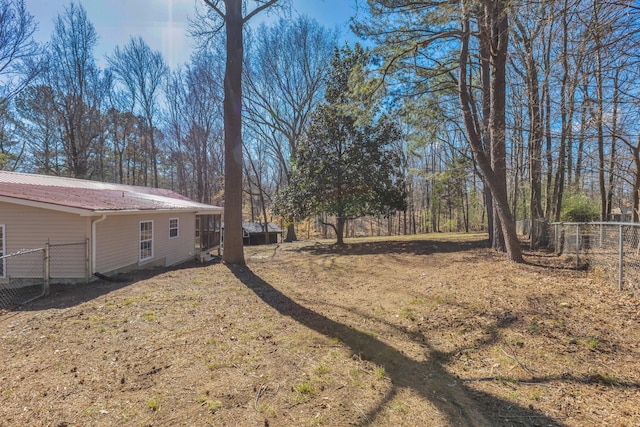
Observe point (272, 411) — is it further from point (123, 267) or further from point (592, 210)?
point (592, 210)

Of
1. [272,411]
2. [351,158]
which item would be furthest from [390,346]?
[351,158]

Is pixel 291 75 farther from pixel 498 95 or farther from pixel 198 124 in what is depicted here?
pixel 498 95

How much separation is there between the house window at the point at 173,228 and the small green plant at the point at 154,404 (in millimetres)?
10833

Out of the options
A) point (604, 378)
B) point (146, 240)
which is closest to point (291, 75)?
point (146, 240)

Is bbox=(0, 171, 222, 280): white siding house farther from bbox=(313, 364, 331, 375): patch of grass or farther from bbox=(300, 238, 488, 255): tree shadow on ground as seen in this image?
bbox=(313, 364, 331, 375): patch of grass

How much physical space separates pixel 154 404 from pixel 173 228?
11.2 meters

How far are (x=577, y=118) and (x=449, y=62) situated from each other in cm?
418

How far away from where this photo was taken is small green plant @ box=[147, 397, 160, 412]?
243 cm

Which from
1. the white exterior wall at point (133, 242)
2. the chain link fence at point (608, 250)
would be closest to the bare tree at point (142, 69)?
the white exterior wall at point (133, 242)

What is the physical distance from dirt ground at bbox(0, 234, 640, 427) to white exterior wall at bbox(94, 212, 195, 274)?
2.25 meters

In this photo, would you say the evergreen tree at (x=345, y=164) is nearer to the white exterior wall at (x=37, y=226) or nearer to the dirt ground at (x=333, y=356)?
the dirt ground at (x=333, y=356)

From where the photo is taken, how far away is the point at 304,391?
2.67 meters

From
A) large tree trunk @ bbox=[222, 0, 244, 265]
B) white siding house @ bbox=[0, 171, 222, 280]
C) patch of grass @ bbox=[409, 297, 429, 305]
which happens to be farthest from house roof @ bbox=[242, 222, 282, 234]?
patch of grass @ bbox=[409, 297, 429, 305]

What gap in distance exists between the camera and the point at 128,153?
24.8 metres
